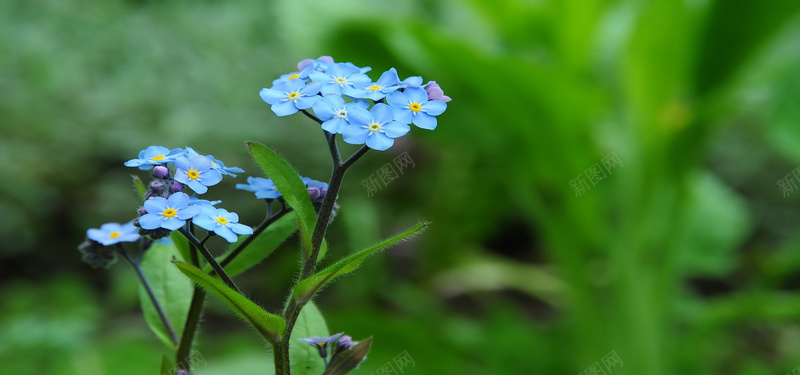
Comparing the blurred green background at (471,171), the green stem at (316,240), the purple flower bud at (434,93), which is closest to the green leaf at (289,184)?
the green stem at (316,240)

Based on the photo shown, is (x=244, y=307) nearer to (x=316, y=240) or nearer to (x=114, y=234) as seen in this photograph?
(x=316, y=240)

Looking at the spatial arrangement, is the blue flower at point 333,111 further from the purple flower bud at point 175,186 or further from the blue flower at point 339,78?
the purple flower bud at point 175,186

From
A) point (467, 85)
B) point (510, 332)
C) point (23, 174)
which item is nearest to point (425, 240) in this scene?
point (510, 332)

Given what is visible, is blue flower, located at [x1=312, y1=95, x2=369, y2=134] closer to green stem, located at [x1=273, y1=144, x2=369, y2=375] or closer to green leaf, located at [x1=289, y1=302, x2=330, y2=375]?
green stem, located at [x1=273, y1=144, x2=369, y2=375]

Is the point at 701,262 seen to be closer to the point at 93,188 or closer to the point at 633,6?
the point at 633,6

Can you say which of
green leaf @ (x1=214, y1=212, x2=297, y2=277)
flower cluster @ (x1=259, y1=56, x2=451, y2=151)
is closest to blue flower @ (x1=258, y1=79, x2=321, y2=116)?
flower cluster @ (x1=259, y1=56, x2=451, y2=151)

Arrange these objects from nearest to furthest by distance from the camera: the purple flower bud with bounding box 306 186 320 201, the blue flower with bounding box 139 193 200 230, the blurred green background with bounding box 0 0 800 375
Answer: the blue flower with bounding box 139 193 200 230 → the purple flower bud with bounding box 306 186 320 201 → the blurred green background with bounding box 0 0 800 375
